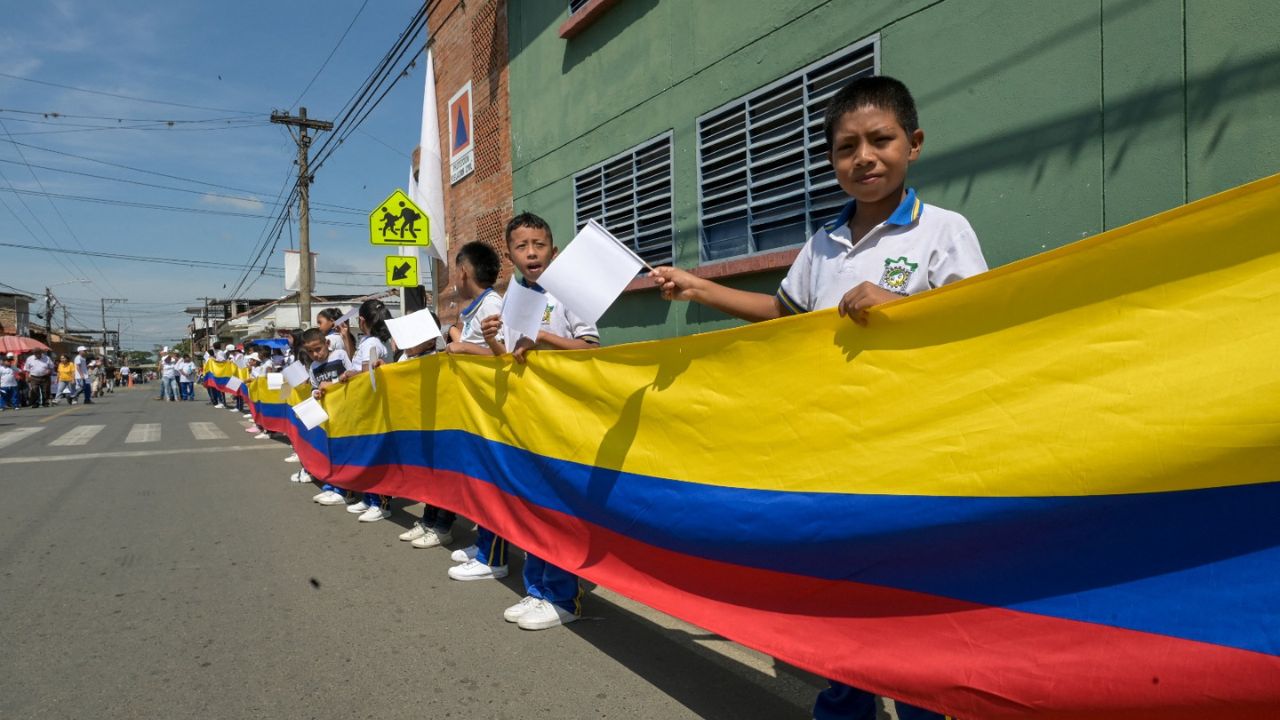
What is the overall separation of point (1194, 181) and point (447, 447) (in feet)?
13.7

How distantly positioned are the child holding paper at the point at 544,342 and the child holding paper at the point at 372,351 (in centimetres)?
262

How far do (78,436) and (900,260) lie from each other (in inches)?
599

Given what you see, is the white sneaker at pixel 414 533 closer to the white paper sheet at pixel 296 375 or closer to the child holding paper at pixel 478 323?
the child holding paper at pixel 478 323

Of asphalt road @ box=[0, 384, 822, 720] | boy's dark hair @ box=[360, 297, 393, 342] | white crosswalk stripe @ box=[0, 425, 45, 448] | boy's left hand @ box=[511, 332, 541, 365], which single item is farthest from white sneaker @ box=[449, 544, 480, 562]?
white crosswalk stripe @ box=[0, 425, 45, 448]

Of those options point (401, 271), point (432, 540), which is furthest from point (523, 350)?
point (401, 271)

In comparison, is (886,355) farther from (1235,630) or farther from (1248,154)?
(1248,154)

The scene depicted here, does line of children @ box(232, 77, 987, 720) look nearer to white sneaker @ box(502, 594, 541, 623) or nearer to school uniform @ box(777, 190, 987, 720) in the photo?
school uniform @ box(777, 190, 987, 720)

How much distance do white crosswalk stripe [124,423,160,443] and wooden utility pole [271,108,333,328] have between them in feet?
14.8

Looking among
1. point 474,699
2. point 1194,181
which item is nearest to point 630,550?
point 474,699

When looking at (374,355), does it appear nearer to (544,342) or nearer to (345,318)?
(345,318)

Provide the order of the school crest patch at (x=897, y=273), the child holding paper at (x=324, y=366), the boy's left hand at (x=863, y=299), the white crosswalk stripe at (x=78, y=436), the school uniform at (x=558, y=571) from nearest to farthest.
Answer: the boy's left hand at (x=863, y=299), the school crest patch at (x=897, y=273), the school uniform at (x=558, y=571), the child holding paper at (x=324, y=366), the white crosswalk stripe at (x=78, y=436)

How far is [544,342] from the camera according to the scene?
349 centimetres

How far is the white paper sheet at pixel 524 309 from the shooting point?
316 centimetres

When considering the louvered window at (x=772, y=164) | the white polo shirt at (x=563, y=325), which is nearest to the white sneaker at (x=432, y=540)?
the white polo shirt at (x=563, y=325)
